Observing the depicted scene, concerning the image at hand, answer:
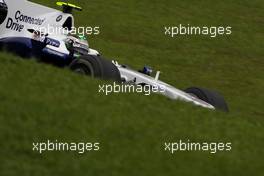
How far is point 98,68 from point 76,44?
2.07 meters

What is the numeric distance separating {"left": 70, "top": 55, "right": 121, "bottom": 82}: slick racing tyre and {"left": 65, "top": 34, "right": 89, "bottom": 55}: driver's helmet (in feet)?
4.57

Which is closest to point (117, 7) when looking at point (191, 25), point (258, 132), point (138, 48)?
point (191, 25)

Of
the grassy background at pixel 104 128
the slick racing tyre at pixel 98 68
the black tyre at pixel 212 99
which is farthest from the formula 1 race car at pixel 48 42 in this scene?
the grassy background at pixel 104 128

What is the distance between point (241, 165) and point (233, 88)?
1224 cm

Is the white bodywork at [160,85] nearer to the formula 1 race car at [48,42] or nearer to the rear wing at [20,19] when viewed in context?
the formula 1 race car at [48,42]

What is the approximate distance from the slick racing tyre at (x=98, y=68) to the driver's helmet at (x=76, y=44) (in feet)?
4.57

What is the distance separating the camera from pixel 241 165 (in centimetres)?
674

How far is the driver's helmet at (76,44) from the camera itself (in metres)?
11.6

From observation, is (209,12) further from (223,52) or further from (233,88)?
(233,88)

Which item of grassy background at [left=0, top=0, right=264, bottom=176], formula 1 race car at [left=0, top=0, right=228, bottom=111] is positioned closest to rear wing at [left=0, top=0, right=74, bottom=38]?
formula 1 race car at [left=0, top=0, right=228, bottom=111]

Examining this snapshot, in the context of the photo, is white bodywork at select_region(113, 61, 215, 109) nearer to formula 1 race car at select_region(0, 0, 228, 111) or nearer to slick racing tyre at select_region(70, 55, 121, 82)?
formula 1 race car at select_region(0, 0, 228, 111)

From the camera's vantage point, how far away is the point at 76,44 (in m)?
11.9

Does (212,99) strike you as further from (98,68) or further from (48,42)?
(48,42)

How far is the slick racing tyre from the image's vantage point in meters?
9.96
